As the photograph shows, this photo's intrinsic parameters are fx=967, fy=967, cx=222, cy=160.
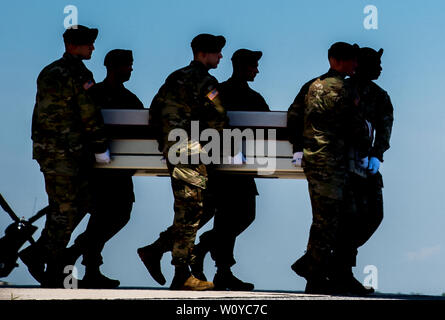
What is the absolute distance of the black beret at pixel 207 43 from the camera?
749 cm

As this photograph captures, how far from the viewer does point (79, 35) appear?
24.7ft

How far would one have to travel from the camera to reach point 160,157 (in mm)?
7629

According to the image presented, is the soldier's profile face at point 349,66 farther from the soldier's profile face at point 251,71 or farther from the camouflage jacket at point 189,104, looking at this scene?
the soldier's profile face at point 251,71

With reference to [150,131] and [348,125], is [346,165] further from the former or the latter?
[150,131]

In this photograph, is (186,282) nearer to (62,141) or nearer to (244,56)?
(62,141)

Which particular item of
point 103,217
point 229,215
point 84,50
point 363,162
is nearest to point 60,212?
point 103,217

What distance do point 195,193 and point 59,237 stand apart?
111cm

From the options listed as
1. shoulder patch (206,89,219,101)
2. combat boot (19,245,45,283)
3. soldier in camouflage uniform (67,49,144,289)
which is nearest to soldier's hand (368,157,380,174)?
shoulder patch (206,89,219,101)

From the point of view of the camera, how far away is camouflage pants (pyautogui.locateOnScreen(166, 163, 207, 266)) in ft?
23.8

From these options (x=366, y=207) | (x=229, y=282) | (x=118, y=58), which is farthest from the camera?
(x=118, y=58)

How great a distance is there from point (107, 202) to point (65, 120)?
1.06 metres

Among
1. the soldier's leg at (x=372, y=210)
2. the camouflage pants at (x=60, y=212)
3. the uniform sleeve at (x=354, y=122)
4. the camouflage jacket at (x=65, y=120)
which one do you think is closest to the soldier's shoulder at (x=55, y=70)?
the camouflage jacket at (x=65, y=120)

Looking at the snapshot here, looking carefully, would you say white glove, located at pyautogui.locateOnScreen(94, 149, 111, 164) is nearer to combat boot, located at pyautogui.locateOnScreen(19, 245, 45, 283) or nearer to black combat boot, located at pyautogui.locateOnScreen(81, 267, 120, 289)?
combat boot, located at pyautogui.locateOnScreen(19, 245, 45, 283)
